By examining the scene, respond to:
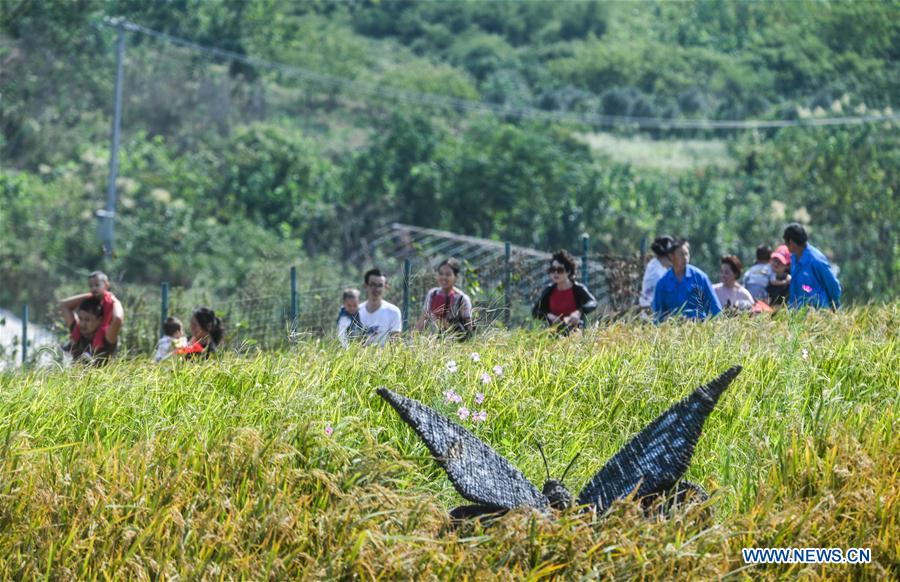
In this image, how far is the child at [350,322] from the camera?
7602 mm

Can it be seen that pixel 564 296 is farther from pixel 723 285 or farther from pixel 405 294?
pixel 405 294

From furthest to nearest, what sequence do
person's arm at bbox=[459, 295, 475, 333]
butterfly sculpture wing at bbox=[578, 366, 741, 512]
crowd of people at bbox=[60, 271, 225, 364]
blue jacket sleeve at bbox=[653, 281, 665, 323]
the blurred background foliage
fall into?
the blurred background foliage → crowd of people at bbox=[60, 271, 225, 364] → blue jacket sleeve at bbox=[653, 281, 665, 323] → person's arm at bbox=[459, 295, 475, 333] → butterfly sculpture wing at bbox=[578, 366, 741, 512]

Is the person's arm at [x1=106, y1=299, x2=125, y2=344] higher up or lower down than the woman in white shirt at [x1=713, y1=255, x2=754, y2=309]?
lower down

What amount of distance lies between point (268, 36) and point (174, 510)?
49.4 metres

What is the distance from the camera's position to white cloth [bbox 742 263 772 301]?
37.1ft

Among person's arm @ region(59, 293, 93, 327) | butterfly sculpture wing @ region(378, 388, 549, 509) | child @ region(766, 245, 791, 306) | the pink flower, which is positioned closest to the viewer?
butterfly sculpture wing @ region(378, 388, 549, 509)

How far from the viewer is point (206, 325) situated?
9156mm

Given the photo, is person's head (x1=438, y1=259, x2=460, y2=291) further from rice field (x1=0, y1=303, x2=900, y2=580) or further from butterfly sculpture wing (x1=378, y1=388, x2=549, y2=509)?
butterfly sculpture wing (x1=378, y1=388, x2=549, y2=509)

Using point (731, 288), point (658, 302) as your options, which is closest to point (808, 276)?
point (731, 288)

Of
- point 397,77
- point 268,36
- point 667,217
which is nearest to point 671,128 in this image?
point 397,77

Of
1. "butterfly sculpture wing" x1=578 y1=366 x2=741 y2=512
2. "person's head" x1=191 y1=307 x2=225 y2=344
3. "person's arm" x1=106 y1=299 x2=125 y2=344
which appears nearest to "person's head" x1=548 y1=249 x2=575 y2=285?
"person's head" x1=191 y1=307 x2=225 y2=344

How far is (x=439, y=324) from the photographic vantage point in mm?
7840

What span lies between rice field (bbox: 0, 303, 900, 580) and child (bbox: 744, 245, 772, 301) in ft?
11.9

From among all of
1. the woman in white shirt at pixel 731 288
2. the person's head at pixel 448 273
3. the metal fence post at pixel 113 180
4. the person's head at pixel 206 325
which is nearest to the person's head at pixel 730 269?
the woman in white shirt at pixel 731 288
